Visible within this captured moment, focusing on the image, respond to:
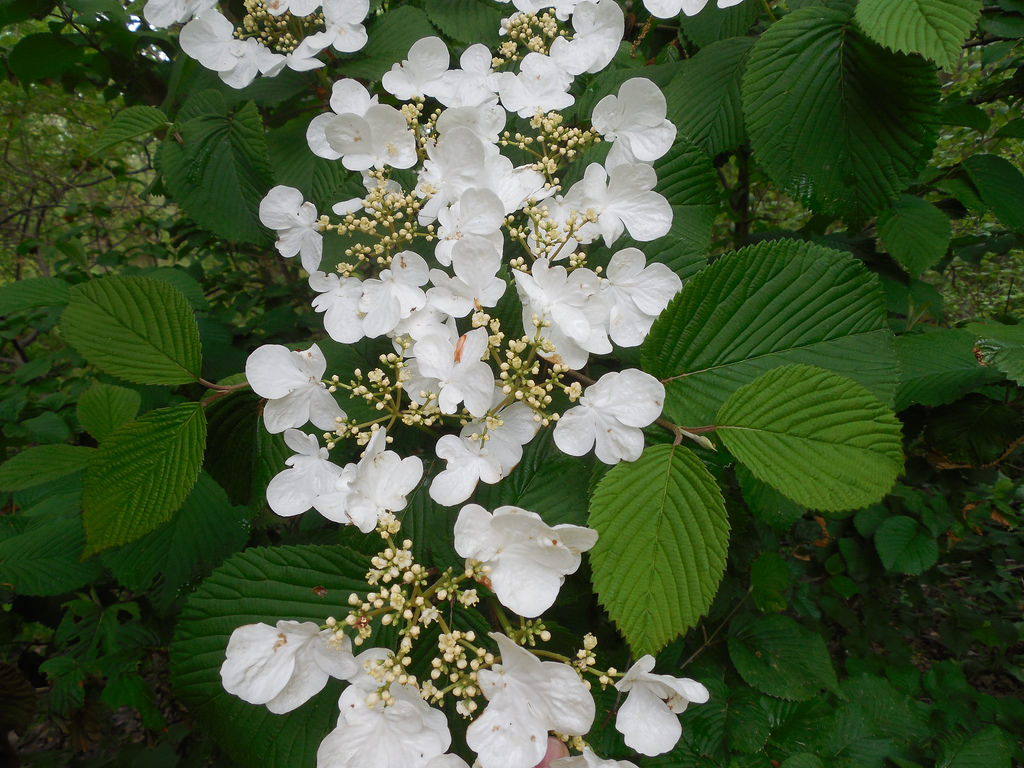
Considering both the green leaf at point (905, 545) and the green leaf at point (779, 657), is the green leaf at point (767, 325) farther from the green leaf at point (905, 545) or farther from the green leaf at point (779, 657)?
the green leaf at point (905, 545)

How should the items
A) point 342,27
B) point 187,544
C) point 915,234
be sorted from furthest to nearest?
→ point 915,234 → point 187,544 → point 342,27

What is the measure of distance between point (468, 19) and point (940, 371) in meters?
1.51

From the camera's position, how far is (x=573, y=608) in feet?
4.48

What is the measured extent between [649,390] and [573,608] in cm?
86

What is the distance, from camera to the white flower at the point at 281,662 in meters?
0.66

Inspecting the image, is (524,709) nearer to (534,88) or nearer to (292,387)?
(292,387)

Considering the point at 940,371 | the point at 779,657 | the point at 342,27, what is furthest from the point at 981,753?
the point at 342,27

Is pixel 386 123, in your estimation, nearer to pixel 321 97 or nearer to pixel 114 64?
pixel 321 97

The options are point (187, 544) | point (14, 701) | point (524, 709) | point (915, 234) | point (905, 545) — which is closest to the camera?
point (524, 709)

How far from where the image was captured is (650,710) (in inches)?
28.2

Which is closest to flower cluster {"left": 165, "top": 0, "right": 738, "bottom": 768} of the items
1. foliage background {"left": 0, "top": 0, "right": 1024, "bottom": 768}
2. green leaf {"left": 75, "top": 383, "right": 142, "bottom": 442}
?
foliage background {"left": 0, "top": 0, "right": 1024, "bottom": 768}

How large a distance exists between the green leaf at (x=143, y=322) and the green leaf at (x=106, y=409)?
541mm

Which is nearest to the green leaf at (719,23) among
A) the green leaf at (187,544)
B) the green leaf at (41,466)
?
the green leaf at (187,544)

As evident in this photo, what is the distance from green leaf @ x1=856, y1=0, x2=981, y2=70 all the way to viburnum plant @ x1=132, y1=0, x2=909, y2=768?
288 millimetres
